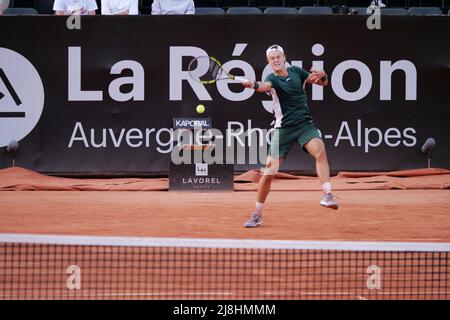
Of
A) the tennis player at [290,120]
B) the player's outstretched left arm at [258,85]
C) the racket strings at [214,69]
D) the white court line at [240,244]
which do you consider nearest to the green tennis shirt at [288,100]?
the tennis player at [290,120]

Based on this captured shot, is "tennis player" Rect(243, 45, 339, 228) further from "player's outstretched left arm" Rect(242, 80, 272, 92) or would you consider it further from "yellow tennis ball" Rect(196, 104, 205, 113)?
"yellow tennis ball" Rect(196, 104, 205, 113)

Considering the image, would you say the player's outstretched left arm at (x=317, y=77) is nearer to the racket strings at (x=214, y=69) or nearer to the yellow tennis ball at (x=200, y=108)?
the racket strings at (x=214, y=69)

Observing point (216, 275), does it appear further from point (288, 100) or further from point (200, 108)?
point (200, 108)

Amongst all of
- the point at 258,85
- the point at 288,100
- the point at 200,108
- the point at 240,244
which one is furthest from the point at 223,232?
the point at 200,108

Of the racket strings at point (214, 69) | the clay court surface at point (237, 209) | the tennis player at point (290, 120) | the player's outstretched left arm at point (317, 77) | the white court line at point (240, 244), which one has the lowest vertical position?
the clay court surface at point (237, 209)

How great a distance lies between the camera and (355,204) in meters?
9.01

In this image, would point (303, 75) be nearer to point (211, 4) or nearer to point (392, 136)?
point (392, 136)

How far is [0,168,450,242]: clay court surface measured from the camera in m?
6.94

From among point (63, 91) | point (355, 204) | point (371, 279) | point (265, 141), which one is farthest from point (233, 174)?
point (371, 279)

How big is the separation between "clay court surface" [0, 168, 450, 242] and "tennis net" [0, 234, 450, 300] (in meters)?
1.19

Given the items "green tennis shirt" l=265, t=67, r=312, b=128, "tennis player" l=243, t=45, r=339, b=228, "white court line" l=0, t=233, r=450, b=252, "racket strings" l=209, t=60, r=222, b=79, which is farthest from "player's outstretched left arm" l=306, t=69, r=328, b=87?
"racket strings" l=209, t=60, r=222, b=79

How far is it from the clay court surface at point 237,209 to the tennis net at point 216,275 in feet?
3.92

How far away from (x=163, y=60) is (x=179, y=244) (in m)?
6.51

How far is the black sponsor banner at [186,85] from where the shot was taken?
1088 cm
